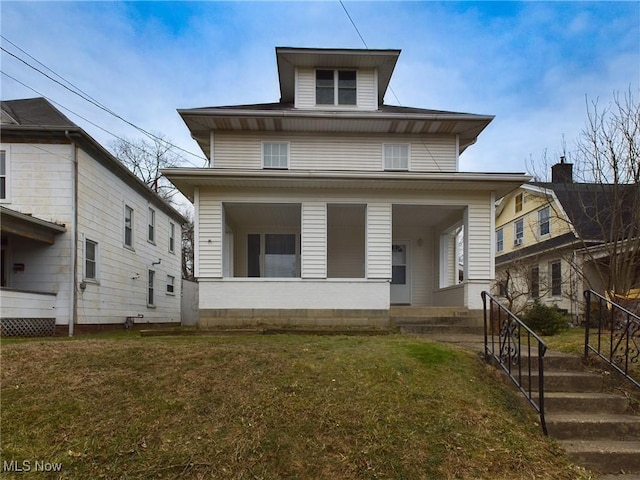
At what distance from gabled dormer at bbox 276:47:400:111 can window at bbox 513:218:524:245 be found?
13384mm

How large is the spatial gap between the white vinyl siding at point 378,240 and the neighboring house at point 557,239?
470cm

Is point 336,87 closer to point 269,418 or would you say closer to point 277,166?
point 277,166

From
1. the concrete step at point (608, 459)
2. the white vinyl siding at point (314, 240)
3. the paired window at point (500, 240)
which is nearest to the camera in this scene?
the concrete step at point (608, 459)

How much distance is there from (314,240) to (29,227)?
7029mm

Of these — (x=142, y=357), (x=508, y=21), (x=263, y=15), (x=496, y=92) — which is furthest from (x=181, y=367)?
(x=496, y=92)

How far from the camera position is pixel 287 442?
3.56 meters

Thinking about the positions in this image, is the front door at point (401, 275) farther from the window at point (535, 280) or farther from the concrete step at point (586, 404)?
the window at point (535, 280)

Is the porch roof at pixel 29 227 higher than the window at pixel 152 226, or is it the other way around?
the window at pixel 152 226

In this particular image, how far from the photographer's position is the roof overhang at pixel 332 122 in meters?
10.5

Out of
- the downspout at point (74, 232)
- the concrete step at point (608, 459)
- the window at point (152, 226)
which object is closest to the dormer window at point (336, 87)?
the downspout at point (74, 232)

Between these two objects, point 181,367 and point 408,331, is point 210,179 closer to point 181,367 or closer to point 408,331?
point 181,367

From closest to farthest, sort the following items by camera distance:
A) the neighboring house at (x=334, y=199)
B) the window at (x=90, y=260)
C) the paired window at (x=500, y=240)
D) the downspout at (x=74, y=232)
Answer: the neighboring house at (x=334, y=199) → the downspout at (x=74, y=232) → the window at (x=90, y=260) → the paired window at (x=500, y=240)

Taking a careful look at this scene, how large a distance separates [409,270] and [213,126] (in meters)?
7.25

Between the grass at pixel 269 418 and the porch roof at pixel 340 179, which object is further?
the porch roof at pixel 340 179
